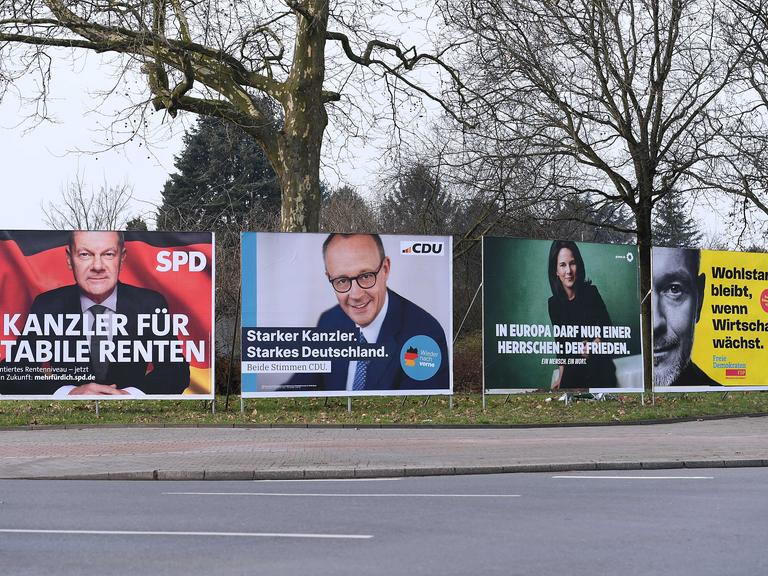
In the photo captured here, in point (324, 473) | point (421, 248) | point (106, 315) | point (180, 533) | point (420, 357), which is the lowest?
point (324, 473)

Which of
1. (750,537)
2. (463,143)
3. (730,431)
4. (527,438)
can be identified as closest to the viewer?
(750,537)

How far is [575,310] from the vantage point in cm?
2448

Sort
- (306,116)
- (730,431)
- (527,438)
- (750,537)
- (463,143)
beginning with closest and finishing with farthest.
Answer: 1. (750,537)
2. (527,438)
3. (730,431)
4. (306,116)
5. (463,143)

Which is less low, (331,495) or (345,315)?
(345,315)

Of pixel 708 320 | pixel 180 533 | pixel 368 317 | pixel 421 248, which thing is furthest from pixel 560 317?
pixel 180 533

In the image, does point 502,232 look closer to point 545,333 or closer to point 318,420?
point 545,333

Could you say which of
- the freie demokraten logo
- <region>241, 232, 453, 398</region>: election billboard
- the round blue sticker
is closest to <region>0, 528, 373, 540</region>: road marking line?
<region>241, 232, 453, 398</region>: election billboard

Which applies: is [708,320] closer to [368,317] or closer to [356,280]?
[368,317]

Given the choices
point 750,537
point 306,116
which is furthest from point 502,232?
point 750,537

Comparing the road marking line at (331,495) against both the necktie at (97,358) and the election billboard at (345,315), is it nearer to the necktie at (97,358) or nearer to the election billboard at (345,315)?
the election billboard at (345,315)

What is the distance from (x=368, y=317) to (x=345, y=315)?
1.51ft

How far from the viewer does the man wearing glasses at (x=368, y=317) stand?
22797 millimetres

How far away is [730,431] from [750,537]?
12276 mm

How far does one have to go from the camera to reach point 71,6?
23.4 m
